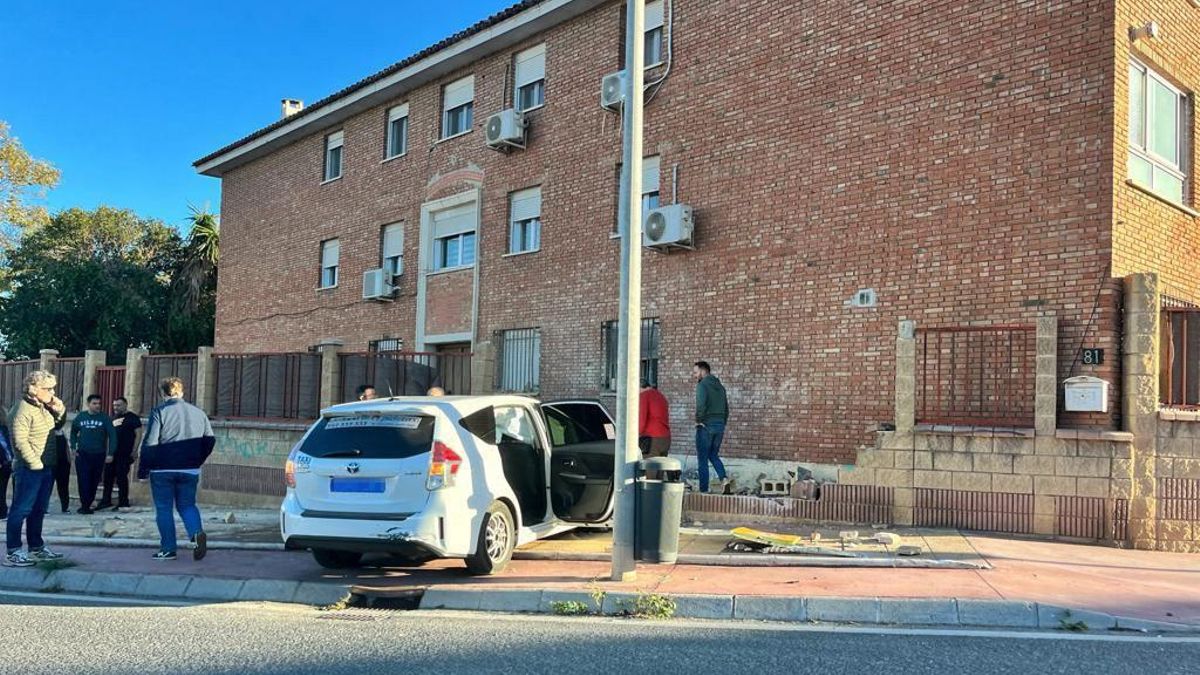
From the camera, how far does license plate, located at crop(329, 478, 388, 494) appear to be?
7.48 m

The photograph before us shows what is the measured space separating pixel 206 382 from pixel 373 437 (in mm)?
10862

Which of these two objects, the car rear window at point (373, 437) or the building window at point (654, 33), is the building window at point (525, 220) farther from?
the car rear window at point (373, 437)

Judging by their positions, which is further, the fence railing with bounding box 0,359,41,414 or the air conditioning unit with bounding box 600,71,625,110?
the fence railing with bounding box 0,359,41,414

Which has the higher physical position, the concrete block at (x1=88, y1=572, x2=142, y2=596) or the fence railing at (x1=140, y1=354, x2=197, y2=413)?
the fence railing at (x1=140, y1=354, x2=197, y2=413)

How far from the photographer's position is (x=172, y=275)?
31.3m

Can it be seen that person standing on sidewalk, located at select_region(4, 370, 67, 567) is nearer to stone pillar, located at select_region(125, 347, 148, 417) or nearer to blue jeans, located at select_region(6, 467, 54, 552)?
blue jeans, located at select_region(6, 467, 54, 552)

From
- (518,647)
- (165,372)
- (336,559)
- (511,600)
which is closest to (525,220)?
(165,372)

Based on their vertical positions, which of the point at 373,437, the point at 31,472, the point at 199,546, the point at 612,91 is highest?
the point at 612,91

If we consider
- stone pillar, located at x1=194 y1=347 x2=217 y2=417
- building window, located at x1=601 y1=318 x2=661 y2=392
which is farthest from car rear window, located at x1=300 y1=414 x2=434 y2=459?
stone pillar, located at x1=194 y1=347 x2=217 y2=417

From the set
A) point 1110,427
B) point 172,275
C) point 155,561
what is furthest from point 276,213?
Result: point 1110,427

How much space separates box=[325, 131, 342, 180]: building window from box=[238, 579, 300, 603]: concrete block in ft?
51.7

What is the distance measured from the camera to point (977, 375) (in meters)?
10.8

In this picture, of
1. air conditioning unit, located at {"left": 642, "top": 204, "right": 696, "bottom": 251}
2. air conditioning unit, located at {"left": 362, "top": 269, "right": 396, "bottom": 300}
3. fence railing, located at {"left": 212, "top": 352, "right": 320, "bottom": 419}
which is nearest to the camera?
air conditioning unit, located at {"left": 642, "top": 204, "right": 696, "bottom": 251}

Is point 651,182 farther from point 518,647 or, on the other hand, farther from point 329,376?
point 518,647
